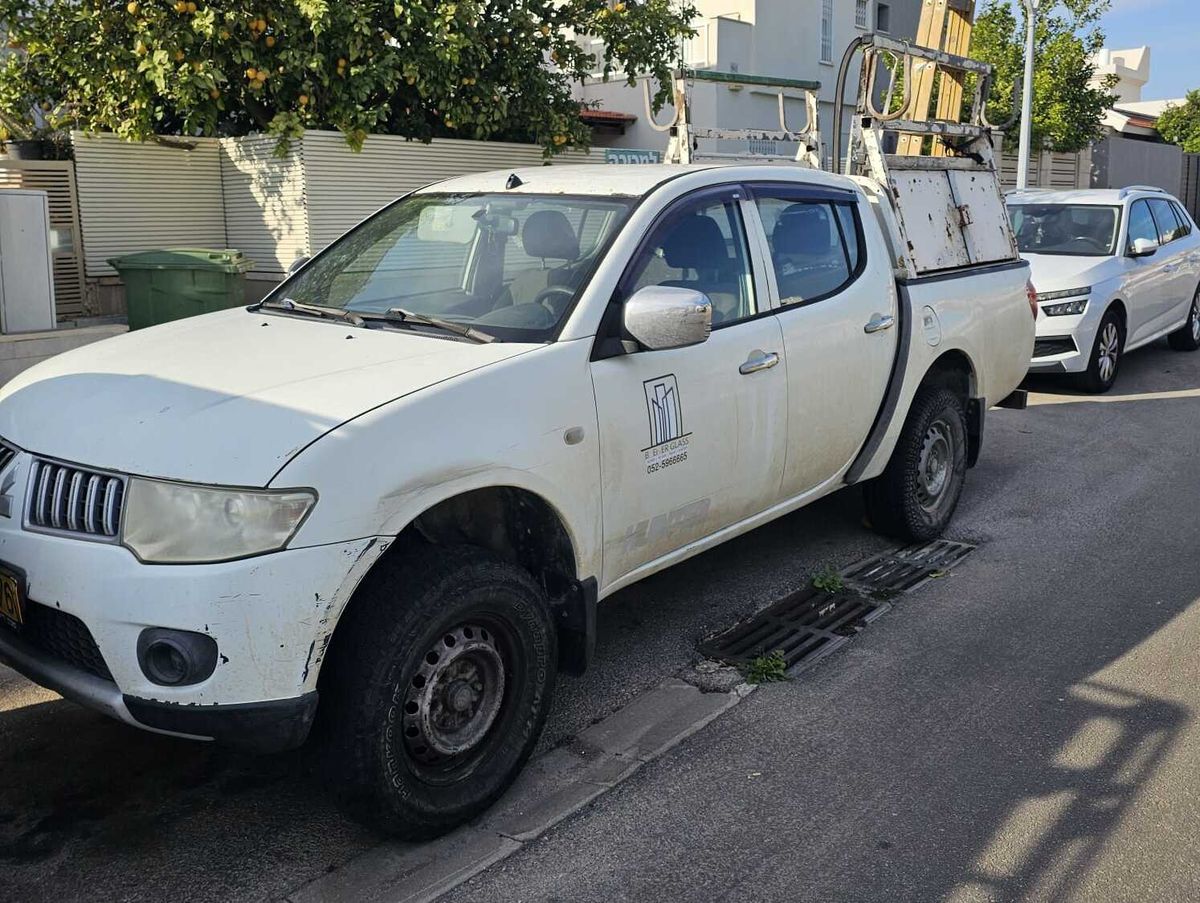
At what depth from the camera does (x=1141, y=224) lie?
11.2m

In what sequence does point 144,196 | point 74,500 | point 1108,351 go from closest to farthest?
1. point 74,500
2. point 1108,351
3. point 144,196

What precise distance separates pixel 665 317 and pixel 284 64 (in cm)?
819

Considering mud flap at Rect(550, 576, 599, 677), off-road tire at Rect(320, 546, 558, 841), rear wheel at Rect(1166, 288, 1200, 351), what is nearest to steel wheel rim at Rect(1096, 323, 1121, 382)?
rear wheel at Rect(1166, 288, 1200, 351)

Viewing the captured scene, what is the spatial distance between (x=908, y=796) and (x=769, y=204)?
2.45 meters

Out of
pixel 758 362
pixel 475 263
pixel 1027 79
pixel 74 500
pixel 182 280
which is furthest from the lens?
pixel 1027 79

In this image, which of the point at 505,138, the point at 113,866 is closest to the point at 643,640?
the point at 113,866

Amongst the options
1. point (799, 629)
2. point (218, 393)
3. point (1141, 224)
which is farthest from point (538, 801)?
point (1141, 224)

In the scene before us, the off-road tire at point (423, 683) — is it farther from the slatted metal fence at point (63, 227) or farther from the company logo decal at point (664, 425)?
the slatted metal fence at point (63, 227)

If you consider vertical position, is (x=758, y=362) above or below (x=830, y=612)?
above

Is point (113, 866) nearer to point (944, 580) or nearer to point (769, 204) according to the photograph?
point (769, 204)

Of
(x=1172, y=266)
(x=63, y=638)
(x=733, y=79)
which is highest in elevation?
(x=733, y=79)

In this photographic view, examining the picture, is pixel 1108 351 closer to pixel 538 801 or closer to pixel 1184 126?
pixel 538 801

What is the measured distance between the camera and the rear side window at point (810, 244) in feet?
15.9

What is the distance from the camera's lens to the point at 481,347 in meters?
3.68
